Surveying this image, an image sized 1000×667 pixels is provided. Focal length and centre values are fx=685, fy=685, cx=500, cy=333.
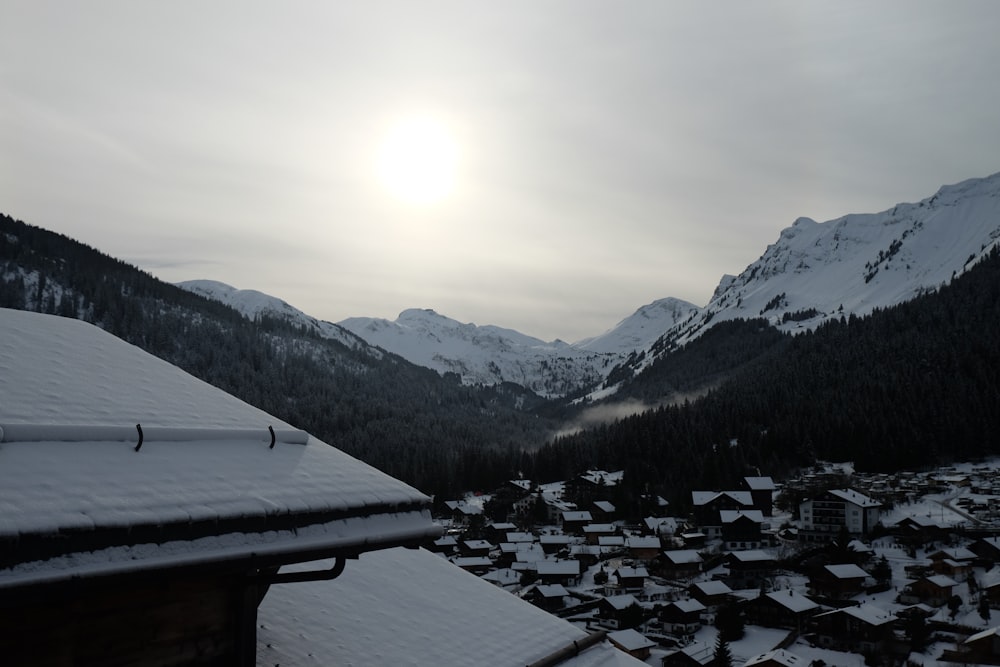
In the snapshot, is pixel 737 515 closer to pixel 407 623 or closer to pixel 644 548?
pixel 644 548

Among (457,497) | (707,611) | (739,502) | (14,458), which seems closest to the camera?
(14,458)

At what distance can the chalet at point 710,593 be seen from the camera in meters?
47.9

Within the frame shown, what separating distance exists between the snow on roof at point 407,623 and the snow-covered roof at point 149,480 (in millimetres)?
1330

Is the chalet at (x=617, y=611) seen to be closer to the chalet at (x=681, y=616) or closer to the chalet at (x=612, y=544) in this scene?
Answer: the chalet at (x=681, y=616)

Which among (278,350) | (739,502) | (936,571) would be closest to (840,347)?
(739,502)

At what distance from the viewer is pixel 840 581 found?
156ft

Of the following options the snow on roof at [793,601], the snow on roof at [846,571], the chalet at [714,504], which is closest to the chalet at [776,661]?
the snow on roof at [793,601]

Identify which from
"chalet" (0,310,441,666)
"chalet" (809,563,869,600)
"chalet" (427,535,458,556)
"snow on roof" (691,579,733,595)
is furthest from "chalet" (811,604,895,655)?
"chalet" (0,310,441,666)

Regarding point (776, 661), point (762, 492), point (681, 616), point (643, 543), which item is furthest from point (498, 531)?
point (776, 661)

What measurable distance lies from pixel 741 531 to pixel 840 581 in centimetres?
1752

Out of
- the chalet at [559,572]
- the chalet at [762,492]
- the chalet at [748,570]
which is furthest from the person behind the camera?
the chalet at [762,492]

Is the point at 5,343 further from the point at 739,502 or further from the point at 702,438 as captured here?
the point at 702,438

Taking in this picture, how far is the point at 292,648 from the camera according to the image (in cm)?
472

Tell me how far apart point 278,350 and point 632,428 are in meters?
117
